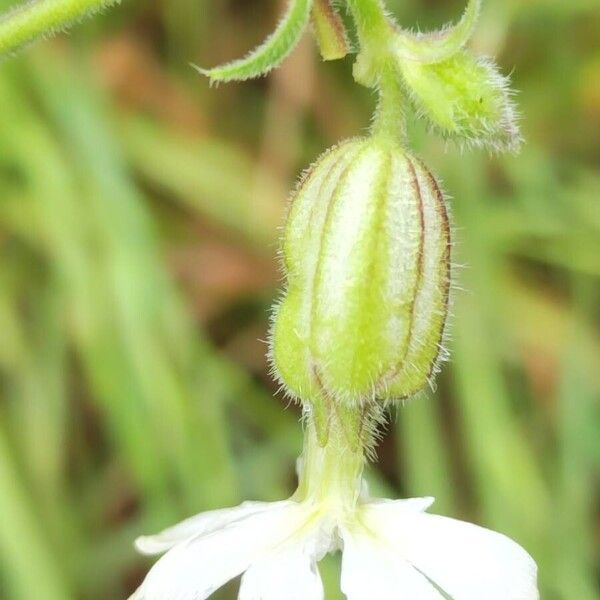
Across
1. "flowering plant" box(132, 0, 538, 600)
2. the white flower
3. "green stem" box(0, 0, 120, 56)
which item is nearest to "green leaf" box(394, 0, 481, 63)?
"flowering plant" box(132, 0, 538, 600)

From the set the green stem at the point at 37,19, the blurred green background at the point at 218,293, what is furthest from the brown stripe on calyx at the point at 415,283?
the blurred green background at the point at 218,293

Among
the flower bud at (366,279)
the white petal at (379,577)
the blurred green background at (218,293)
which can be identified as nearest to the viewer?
the white petal at (379,577)

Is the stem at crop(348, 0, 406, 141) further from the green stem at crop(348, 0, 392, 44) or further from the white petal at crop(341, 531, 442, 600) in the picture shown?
the white petal at crop(341, 531, 442, 600)

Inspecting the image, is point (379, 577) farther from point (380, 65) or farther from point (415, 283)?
point (380, 65)

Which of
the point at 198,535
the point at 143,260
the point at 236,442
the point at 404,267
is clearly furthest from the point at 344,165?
the point at 236,442

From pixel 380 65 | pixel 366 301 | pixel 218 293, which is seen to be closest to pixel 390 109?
pixel 380 65

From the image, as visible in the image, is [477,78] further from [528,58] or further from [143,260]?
[528,58]

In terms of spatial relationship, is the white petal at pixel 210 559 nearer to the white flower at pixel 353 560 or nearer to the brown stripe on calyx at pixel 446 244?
the white flower at pixel 353 560
